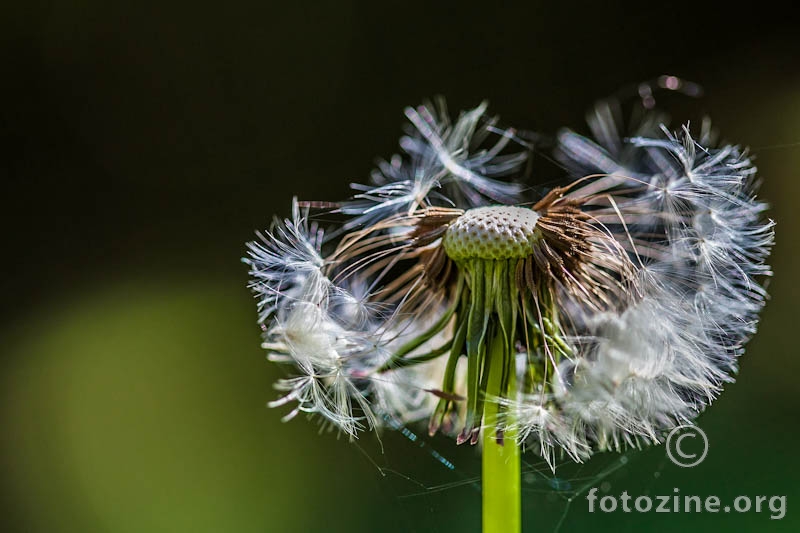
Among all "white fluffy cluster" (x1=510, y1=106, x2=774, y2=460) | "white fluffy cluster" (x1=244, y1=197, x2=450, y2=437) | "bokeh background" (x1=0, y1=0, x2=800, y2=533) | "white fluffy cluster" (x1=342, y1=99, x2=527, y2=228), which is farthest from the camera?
"bokeh background" (x1=0, y1=0, x2=800, y2=533)

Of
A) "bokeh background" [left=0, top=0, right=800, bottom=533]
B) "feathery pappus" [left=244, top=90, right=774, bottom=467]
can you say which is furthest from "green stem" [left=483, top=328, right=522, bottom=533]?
"bokeh background" [left=0, top=0, right=800, bottom=533]

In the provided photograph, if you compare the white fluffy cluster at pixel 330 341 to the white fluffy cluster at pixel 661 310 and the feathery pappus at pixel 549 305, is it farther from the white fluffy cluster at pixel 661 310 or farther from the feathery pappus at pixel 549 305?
the white fluffy cluster at pixel 661 310

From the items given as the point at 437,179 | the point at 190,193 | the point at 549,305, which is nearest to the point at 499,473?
the point at 549,305

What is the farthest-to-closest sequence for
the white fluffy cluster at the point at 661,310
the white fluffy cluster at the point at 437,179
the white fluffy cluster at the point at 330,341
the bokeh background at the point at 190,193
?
the bokeh background at the point at 190,193, the white fluffy cluster at the point at 437,179, the white fluffy cluster at the point at 330,341, the white fluffy cluster at the point at 661,310

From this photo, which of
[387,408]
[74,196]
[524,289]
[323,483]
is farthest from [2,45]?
[524,289]

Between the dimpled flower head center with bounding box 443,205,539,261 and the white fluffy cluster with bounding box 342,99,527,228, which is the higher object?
the white fluffy cluster with bounding box 342,99,527,228

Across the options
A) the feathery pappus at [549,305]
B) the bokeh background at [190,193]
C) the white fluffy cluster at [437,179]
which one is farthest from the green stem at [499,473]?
the bokeh background at [190,193]

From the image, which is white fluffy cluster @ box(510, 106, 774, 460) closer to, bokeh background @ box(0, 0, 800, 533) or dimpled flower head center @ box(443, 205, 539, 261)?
dimpled flower head center @ box(443, 205, 539, 261)
